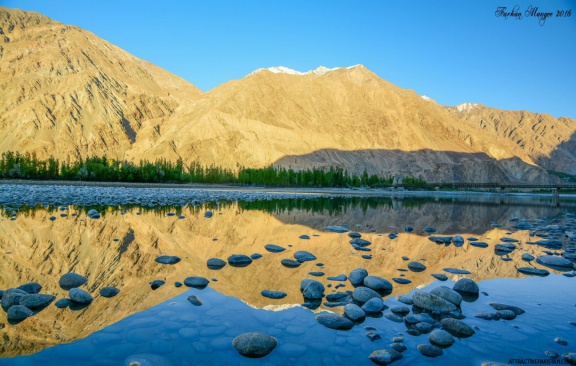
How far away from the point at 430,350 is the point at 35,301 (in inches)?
247

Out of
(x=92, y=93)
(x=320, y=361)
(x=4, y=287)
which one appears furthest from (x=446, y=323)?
(x=92, y=93)

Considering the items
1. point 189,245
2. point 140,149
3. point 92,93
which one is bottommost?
point 189,245

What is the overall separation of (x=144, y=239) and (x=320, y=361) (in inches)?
369

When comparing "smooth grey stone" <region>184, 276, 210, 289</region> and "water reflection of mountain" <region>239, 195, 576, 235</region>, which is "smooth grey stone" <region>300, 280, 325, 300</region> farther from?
"water reflection of mountain" <region>239, 195, 576, 235</region>

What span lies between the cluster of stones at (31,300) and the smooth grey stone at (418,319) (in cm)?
531

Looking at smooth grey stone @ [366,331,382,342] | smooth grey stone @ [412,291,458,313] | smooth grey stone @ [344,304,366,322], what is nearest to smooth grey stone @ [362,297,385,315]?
smooth grey stone @ [344,304,366,322]

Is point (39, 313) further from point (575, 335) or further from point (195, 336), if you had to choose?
point (575, 335)

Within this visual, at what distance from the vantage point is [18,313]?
18.2 ft

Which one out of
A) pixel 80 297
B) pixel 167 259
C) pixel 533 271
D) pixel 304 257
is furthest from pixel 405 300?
pixel 167 259

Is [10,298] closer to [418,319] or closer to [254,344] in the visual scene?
[254,344]

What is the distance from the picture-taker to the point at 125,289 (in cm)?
715

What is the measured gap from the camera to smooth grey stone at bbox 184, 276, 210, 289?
7570 millimetres

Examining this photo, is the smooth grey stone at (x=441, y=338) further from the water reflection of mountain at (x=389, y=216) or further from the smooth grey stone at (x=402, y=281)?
the water reflection of mountain at (x=389, y=216)

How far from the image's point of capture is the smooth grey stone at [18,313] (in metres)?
5.49
